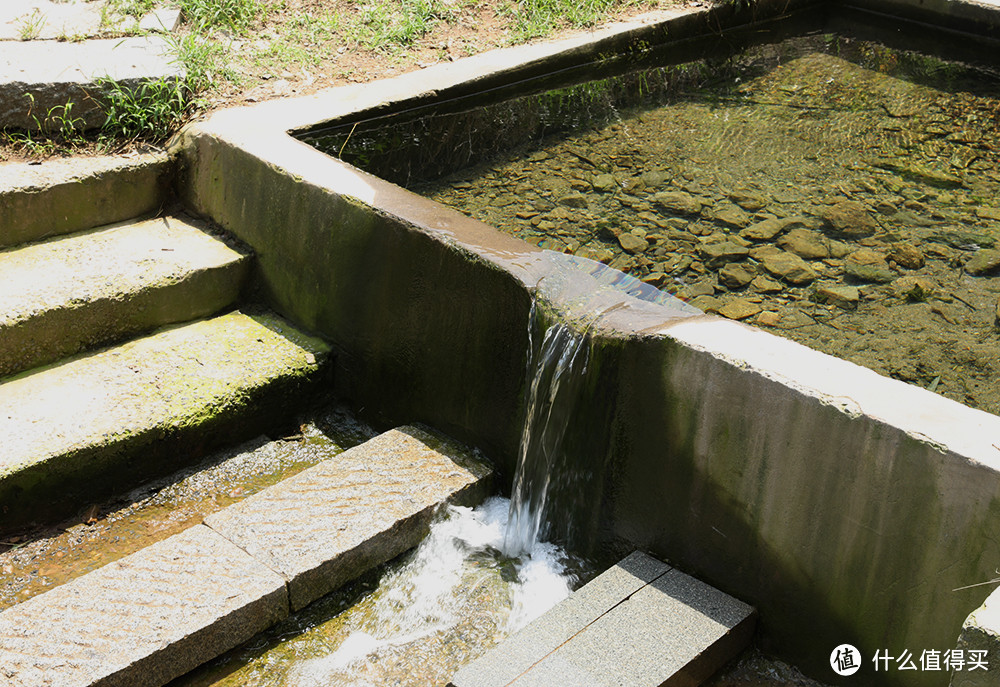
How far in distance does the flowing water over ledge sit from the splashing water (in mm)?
1205

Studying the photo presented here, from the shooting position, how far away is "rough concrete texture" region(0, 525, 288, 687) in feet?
7.29

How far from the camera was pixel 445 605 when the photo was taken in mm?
2590

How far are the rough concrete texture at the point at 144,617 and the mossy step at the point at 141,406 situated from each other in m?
0.42

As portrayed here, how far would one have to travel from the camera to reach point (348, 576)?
2.63 m

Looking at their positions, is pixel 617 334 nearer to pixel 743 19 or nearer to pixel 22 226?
pixel 22 226

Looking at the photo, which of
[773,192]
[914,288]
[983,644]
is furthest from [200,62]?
[983,644]

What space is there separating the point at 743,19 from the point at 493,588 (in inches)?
169

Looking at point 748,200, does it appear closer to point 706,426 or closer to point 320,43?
point 706,426

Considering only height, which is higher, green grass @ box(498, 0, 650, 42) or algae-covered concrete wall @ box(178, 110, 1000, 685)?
green grass @ box(498, 0, 650, 42)

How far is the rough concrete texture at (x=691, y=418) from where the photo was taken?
2.05 m

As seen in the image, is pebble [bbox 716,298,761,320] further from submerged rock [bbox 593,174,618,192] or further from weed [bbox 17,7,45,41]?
weed [bbox 17,7,45,41]

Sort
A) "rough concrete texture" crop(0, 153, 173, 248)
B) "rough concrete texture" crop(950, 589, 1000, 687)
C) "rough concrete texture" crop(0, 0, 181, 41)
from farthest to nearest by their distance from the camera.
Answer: "rough concrete texture" crop(0, 0, 181, 41) < "rough concrete texture" crop(0, 153, 173, 248) < "rough concrete texture" crop(950, 589, 1000, 687)

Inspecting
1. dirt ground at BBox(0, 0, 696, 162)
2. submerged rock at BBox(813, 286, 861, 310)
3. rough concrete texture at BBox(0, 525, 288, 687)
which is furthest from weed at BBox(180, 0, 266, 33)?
submerged rock at BBox(813, 286, 861, 310)

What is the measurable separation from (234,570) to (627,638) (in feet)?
3.38
